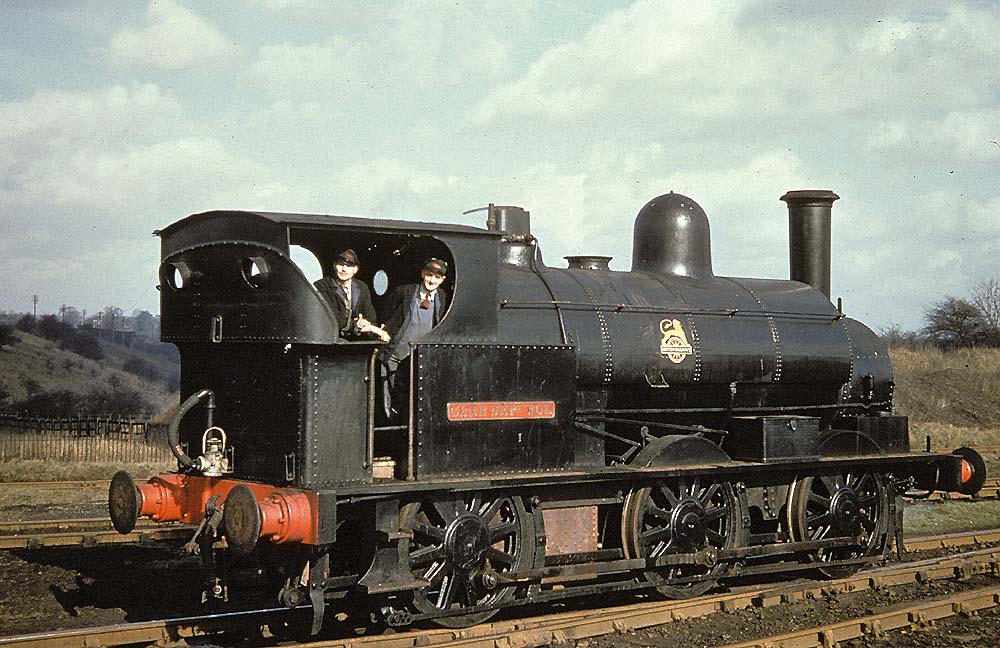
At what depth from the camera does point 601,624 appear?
313 inches

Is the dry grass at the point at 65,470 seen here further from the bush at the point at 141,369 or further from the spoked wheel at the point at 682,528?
the bush at the point at 141,369

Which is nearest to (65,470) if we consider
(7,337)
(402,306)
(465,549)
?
(402,306)

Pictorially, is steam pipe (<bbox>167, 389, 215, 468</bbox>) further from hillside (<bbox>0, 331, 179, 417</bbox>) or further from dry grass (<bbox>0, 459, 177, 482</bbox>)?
hillside (<bbox>0, 331, 179, 417</bbox>)

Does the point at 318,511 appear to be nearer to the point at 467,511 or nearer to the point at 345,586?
the point at 345,586

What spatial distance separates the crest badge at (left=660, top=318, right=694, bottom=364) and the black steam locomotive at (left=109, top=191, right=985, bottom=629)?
2cm

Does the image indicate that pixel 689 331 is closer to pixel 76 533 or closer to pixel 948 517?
pixel 948 517

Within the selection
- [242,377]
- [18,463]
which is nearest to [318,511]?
[242,377]

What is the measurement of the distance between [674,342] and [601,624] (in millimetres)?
2736

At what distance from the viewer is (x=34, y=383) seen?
126ft

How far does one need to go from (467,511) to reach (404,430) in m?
0.84

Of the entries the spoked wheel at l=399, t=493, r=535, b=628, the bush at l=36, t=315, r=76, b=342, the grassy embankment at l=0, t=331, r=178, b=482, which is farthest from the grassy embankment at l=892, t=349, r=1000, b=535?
the bush at l=36, t=315, r=76, b=342

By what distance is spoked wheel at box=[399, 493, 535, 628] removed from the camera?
7.59 metres

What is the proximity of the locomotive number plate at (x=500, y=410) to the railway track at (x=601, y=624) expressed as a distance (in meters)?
1.60

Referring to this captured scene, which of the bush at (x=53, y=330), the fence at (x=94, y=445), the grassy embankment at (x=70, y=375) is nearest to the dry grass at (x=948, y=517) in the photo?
the fence at (x=94, y=445)
